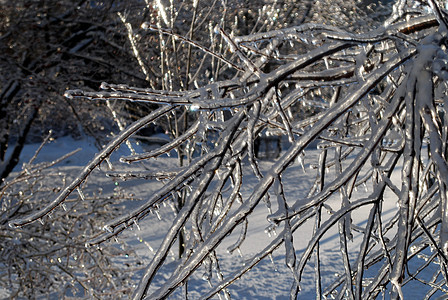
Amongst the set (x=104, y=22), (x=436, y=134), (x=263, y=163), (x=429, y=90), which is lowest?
(x=263, y=163)

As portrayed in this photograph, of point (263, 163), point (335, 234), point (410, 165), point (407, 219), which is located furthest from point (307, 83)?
point (263, 163)

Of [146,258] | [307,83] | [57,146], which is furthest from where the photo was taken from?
[57,146]

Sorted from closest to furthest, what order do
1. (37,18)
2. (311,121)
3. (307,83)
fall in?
1. (307,83)
2. (311,121)
3. (37,18)

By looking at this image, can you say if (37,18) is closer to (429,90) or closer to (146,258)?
(146,258)

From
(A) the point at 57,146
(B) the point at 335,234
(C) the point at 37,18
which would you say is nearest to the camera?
(C) the point at 37,18

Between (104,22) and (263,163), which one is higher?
(104,22)

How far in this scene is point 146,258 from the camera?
27.9 ft

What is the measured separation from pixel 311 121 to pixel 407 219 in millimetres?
847

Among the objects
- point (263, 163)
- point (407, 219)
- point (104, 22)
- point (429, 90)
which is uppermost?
point (104, 22)

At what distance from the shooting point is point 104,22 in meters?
7.95

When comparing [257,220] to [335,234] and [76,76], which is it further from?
[76,76]

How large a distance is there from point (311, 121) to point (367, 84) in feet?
2.61

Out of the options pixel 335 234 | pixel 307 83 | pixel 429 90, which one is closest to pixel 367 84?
pixel 429 90

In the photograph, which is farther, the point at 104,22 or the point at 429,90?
the point at 104,22
